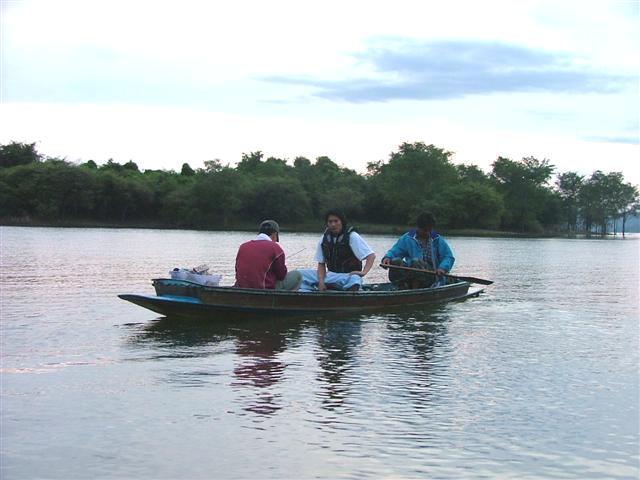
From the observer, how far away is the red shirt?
43.5 ft

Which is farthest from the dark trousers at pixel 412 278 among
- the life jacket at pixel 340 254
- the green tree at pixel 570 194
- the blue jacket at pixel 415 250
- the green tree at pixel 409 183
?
the green tree at pixel 570 194

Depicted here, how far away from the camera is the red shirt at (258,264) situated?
13.3 metres

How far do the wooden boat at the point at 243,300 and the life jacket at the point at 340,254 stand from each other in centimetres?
55

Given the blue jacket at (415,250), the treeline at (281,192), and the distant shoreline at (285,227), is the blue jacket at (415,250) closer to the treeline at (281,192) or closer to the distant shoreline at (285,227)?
the distant shoreline at (285,227)

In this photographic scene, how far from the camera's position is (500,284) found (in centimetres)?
2466

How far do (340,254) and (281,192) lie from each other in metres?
85.4

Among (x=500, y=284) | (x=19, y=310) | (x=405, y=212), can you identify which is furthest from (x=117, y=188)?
(x=19, y=310)

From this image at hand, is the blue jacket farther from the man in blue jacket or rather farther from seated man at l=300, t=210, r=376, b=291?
seated man at l=300, t=210, r=376, b=291

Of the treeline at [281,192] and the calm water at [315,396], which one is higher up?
the treeline at [281,192]

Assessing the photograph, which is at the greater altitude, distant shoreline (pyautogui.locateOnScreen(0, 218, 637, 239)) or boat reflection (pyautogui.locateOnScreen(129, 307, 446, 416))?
distant shoreline (pyautogui.locateOnScreen(0, 218, 637, 239))

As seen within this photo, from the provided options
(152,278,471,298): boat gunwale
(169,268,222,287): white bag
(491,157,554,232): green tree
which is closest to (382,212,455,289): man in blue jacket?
(152,278,471,298): boat gunwale

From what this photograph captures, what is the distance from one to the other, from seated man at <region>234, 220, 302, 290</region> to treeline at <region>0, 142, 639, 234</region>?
80.1 meters

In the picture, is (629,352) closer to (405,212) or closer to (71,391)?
(71,391)

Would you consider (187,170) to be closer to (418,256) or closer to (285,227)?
(285,227)
